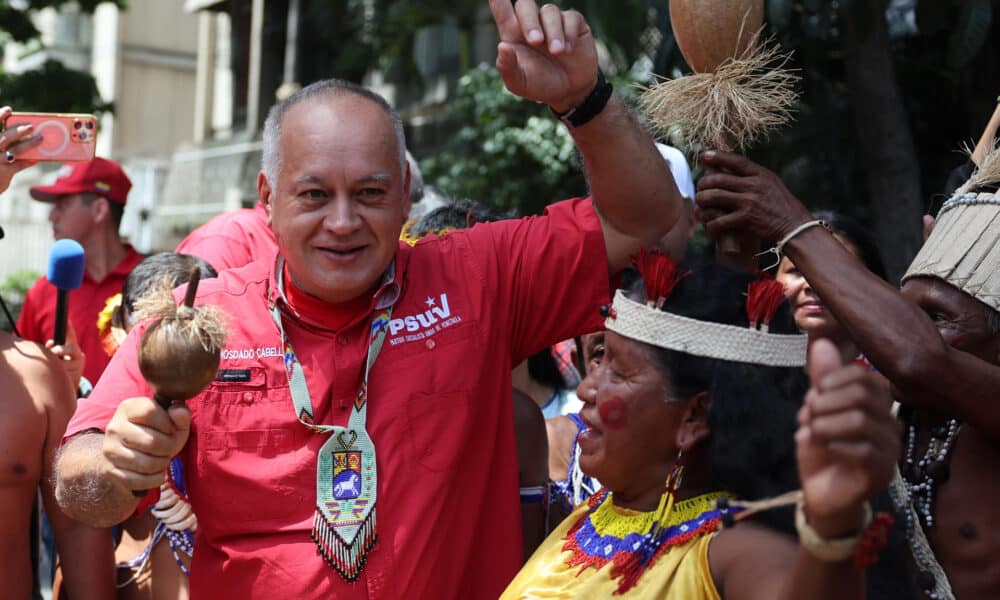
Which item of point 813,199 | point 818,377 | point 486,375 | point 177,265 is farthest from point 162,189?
point 818,377

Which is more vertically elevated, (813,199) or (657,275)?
(657,275)

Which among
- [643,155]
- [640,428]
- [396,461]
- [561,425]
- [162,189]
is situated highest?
[643,155]

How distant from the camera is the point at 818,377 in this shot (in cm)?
159

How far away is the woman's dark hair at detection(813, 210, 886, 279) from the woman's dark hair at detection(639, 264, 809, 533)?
1.59 m

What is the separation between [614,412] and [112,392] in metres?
1.17

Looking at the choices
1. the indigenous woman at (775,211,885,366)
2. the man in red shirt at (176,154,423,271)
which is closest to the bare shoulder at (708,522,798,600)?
the indigenous woman at (775,211,885,366)

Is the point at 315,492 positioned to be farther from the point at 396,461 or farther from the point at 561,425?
the point at 561,425

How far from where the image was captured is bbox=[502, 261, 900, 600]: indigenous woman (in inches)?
84.2

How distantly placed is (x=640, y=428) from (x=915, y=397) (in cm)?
77

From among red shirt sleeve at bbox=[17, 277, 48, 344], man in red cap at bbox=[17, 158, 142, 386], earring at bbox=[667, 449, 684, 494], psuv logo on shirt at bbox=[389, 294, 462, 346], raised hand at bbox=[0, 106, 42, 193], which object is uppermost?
raised hand at bbox=[0, 106, 42, 193]

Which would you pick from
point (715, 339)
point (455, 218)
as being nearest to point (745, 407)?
point (715, 339)

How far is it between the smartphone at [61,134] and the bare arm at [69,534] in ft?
2.05

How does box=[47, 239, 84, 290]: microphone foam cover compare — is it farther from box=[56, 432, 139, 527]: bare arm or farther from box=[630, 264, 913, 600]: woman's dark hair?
box=[630, 264, 913, 600]: woman's dark hair

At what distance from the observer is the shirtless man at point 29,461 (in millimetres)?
3285
